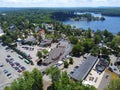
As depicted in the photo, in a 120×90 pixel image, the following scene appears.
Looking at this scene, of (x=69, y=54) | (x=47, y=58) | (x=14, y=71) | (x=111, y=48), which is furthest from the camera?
(x=111, y=48)

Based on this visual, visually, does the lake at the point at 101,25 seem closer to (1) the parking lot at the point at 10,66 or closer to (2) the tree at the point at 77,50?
(2) the tree at the point at 77,50

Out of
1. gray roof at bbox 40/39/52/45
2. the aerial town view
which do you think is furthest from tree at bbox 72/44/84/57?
gray roof at bbox 40/39/52/45

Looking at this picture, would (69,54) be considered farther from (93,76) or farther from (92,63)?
(93,76)

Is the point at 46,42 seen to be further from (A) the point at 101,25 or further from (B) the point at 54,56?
(A) the point at 101,25

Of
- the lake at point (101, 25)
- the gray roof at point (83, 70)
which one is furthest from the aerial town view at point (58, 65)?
the lake at point (101, 25)

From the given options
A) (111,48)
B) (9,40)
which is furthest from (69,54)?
(9,40)

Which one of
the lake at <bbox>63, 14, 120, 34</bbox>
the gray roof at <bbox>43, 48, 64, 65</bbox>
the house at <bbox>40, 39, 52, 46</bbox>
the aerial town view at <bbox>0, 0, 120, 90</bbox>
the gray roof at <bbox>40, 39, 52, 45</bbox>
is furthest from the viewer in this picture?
the lake at <bbox>63, 14, 120, 34</bbox>

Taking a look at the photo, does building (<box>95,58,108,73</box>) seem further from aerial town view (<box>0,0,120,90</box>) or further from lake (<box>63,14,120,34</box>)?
lake (<box>63,14,120,34</box>)

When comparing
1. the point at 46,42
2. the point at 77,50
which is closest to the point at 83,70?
the point at 77,50
